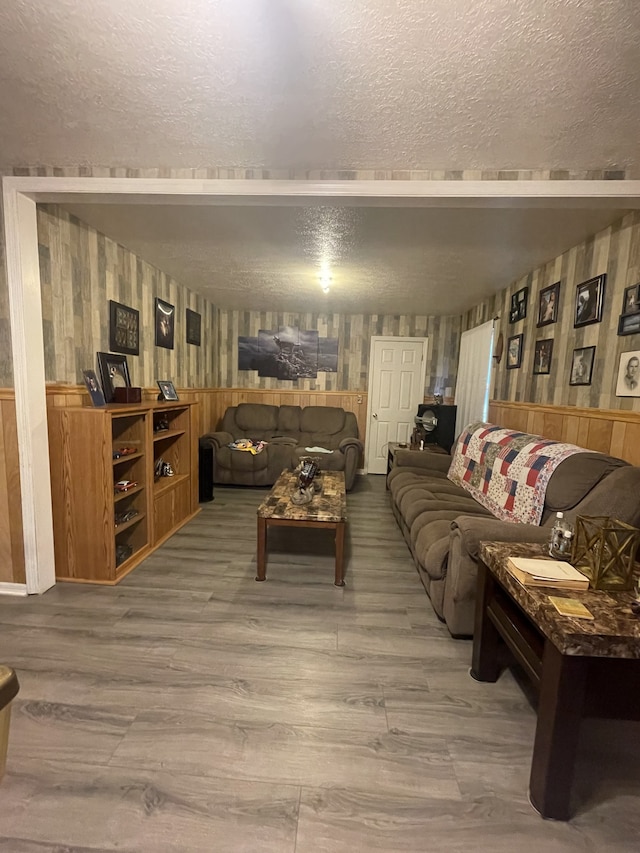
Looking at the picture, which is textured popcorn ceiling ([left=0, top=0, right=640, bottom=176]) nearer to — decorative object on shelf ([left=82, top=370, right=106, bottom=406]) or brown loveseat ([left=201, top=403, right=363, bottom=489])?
decorative object on shelf ([left=82, top=370, right=106, bottom=406])

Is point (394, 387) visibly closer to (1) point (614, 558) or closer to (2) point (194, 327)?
(2) point (194, 327)

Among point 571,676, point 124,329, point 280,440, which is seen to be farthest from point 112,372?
point 571,676

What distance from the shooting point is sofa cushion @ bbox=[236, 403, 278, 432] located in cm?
508

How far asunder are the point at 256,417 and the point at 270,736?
4046mm

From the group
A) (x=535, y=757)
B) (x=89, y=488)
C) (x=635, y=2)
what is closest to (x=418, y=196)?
(x=635, y=2)

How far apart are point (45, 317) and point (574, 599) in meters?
2.98

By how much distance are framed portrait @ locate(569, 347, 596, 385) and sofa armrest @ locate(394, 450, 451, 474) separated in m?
1.41

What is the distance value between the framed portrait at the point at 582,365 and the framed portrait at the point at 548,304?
0.43 meters

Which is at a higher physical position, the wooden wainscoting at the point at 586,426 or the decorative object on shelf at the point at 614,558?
the wooden wainscoting at the point at 586,426

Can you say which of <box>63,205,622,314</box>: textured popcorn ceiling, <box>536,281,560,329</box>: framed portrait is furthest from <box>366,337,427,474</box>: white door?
<box>536,281,560,329</box>: framed portrait

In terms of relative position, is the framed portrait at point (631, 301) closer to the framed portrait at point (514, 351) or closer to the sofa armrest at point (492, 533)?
the framed portrait at point (514, 351)

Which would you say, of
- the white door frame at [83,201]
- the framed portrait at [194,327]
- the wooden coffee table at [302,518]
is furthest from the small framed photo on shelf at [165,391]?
the wooden coffee table at [302,518]

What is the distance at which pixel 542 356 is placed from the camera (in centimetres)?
288

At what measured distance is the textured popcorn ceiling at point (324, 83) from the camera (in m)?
1.08
